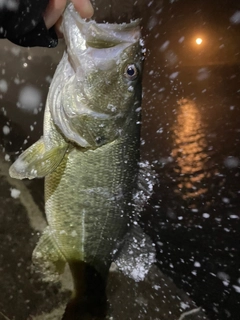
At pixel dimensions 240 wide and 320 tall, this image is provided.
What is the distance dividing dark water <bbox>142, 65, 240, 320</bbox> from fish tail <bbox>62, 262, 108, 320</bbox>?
72 cm

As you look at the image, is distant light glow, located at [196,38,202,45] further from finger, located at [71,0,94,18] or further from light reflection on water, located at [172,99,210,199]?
finger, located at [71,0,94,18]

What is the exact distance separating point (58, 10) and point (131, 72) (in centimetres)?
33

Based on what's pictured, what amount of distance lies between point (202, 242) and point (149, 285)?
1.41 feet

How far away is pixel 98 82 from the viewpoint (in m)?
1.28

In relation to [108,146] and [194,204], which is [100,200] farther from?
[194,204]

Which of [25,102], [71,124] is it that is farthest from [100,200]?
[25,102]

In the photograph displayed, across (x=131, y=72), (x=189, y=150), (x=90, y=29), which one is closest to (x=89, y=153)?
(x=131, y=72)

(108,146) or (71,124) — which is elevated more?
(71,124)

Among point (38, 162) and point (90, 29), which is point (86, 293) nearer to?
point (38, 162)

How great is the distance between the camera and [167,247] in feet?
7.38

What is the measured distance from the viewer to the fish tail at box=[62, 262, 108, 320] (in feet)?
5.00

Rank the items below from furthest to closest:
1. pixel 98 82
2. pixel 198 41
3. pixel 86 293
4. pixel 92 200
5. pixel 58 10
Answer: pixel 198 41 < pixel 86 293 < pixel 92 200 < pixel 98 82 < pixel 58 10

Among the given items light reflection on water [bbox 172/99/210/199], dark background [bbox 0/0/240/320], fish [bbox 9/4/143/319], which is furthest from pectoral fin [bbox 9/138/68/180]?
light reflection on water [bbox 172/99/210/199]

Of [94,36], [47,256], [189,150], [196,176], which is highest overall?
[94,36]
